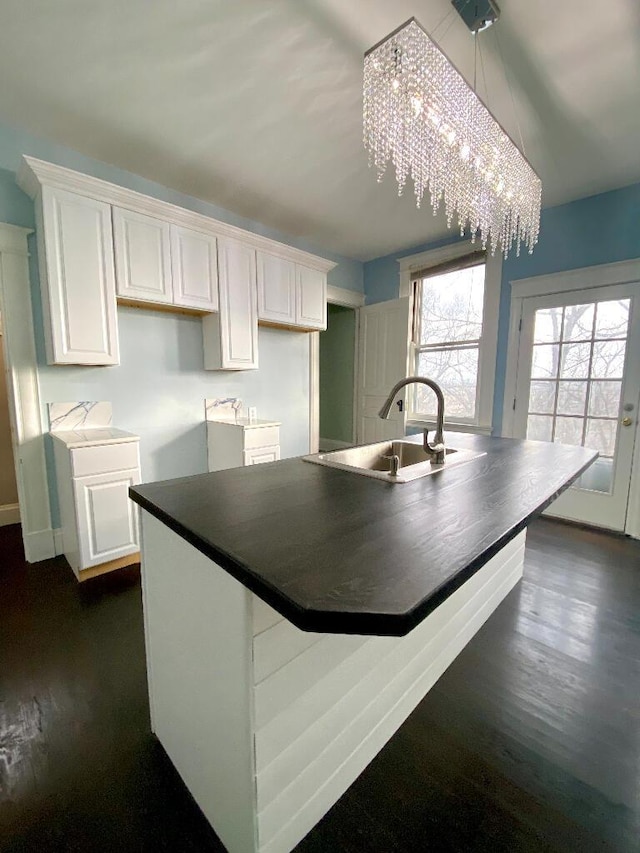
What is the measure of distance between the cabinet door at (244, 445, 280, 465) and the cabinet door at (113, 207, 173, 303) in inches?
48.7

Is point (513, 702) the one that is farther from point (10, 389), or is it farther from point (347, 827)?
point (10, 389)

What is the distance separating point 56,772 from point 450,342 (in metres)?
3.92

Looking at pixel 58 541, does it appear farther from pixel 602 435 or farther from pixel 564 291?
pixel 564 291

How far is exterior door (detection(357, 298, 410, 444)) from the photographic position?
12.6ft

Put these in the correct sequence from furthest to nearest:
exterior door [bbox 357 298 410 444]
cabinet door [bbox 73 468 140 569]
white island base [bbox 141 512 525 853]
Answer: exterior door [bbox 357 298 410 444] < cabinet door [bbox 73 468 140 569] < white island base [bbox 141 512 525 853]

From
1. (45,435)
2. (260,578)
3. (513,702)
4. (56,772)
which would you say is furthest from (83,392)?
(513,702)

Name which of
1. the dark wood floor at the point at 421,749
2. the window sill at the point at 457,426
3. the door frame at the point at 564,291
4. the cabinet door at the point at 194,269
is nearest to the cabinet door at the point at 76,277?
the cabinet door at the point at 194,269

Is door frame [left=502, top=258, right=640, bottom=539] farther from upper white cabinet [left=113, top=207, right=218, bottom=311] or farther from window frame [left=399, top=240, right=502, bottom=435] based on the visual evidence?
upper white cabinet [left=113, top=207, right=218, bottom=311]

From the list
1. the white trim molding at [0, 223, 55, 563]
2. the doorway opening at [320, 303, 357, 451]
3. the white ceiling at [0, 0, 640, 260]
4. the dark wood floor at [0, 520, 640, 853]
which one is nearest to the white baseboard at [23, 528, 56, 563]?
the white trim molding at [0, 223, 55, 563]

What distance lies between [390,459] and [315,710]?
1.04 m

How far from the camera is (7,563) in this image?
2303 mm

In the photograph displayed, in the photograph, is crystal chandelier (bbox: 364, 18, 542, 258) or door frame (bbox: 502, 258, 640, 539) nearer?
crystal chandelier (bbox: 364, 18, 542, 258)

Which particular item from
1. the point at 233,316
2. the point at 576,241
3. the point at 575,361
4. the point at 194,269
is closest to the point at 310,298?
the point at 233,316

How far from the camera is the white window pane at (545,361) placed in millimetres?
3033
